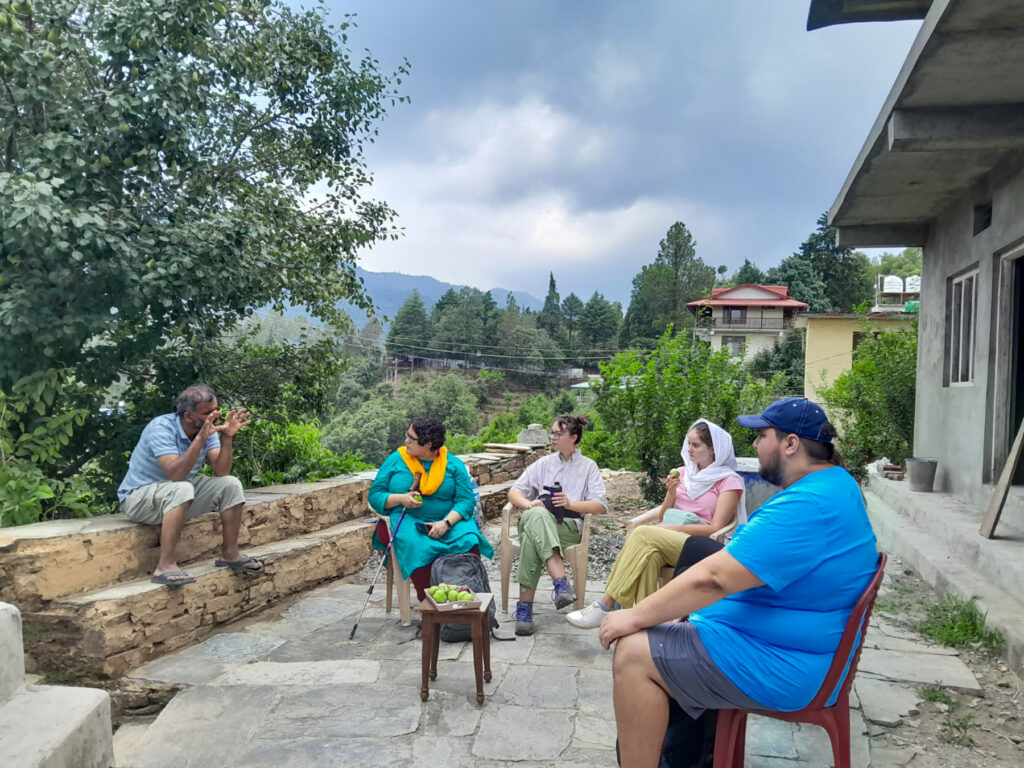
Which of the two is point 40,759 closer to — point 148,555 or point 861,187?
point 148,555

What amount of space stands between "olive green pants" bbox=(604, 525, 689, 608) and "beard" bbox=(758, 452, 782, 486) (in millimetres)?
994

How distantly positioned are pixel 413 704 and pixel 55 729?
138 cm

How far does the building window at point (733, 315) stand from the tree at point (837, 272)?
757cm

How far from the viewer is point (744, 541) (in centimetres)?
204

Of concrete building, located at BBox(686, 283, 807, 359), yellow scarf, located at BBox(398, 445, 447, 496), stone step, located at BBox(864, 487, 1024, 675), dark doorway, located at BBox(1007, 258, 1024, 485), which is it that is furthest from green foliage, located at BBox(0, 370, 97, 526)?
concrete building, located at BBox(686, 283, 807, 359)

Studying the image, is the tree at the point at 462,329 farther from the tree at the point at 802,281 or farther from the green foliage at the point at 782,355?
the green foliage at the point at 782,355

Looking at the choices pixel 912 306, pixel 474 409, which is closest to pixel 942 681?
pixel 912 306

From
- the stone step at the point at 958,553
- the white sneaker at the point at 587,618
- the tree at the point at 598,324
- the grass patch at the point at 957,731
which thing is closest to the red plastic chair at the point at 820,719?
the grass patch at the point at 957,731

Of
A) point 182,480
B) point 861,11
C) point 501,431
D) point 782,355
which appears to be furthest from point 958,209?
point 782,355

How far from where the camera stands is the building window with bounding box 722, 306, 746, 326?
4225 centimetres

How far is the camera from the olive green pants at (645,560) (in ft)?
10.7

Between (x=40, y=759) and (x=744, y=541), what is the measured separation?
2.33 meters

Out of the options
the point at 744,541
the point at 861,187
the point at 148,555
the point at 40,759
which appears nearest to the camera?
the point at 744,541

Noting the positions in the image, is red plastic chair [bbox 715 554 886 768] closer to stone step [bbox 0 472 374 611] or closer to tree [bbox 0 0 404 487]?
stone step [bbox 0 472 374 611]
